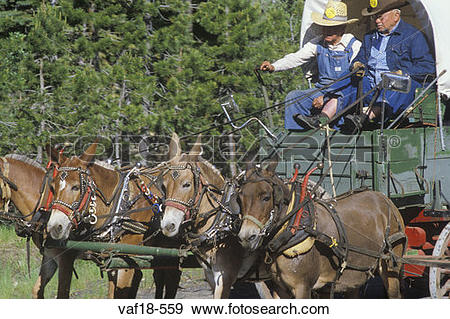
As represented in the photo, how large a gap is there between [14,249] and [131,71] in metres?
3.47

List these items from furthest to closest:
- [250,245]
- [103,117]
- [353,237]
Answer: [103,117]
[353,237]
[250,245]

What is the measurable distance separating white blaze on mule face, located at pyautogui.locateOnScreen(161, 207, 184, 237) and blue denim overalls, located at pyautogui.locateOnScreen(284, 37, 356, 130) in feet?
8.64

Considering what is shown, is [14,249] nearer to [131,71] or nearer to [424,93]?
[131,71]

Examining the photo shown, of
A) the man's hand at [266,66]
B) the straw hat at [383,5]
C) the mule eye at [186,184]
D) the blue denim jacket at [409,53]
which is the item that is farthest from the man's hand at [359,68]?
the mule eye at [186,184]

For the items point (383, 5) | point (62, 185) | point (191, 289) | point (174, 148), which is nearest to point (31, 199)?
point (62, 185)

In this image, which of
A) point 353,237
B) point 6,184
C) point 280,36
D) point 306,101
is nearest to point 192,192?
point 353,237

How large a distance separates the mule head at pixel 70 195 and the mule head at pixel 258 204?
1.67 m

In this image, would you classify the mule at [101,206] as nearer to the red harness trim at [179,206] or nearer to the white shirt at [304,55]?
the red harness trim at [179,206]

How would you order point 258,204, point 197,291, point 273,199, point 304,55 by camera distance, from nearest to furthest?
1. point 258,204
2. point 273,199
3. point 304,55
4. point 197,291

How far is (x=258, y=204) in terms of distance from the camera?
16.4ft

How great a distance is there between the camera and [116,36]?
10328mm
